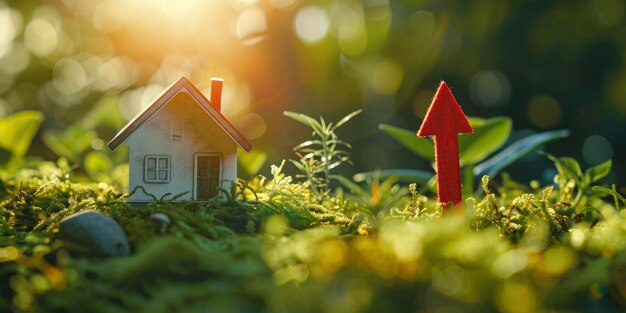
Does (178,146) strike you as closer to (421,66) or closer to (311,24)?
(311,24)

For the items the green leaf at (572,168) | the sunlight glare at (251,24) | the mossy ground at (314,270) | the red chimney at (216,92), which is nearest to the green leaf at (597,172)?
the green leaf at (572,168)

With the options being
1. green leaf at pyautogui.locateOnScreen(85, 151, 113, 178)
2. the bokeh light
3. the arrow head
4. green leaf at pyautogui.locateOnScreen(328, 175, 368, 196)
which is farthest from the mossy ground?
the bokeh light

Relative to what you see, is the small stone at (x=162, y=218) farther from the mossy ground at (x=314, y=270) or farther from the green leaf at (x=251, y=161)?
the green leaf at (x=251, y=161)

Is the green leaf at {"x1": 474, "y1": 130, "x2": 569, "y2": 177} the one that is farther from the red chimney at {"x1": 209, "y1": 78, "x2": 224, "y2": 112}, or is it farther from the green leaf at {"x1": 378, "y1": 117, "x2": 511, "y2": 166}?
the red chimney at {"x1": 209, "y1": 78, "x2": 224, "y2": 112}

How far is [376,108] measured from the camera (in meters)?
4.29

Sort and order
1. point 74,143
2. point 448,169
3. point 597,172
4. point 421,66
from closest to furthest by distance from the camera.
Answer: point 448,169 → point 597,172 → point 74,143 → point 421,66

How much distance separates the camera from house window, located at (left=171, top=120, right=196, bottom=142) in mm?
1704

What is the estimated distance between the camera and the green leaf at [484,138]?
7.07ft

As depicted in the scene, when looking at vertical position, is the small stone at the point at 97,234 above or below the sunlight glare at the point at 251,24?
below

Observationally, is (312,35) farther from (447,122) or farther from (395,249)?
(395,249)

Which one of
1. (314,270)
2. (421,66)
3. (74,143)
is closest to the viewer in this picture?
(314,270)

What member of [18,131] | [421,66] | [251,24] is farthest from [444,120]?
[251,24]

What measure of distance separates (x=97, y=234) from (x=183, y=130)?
606 mm

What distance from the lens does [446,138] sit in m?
1.54
